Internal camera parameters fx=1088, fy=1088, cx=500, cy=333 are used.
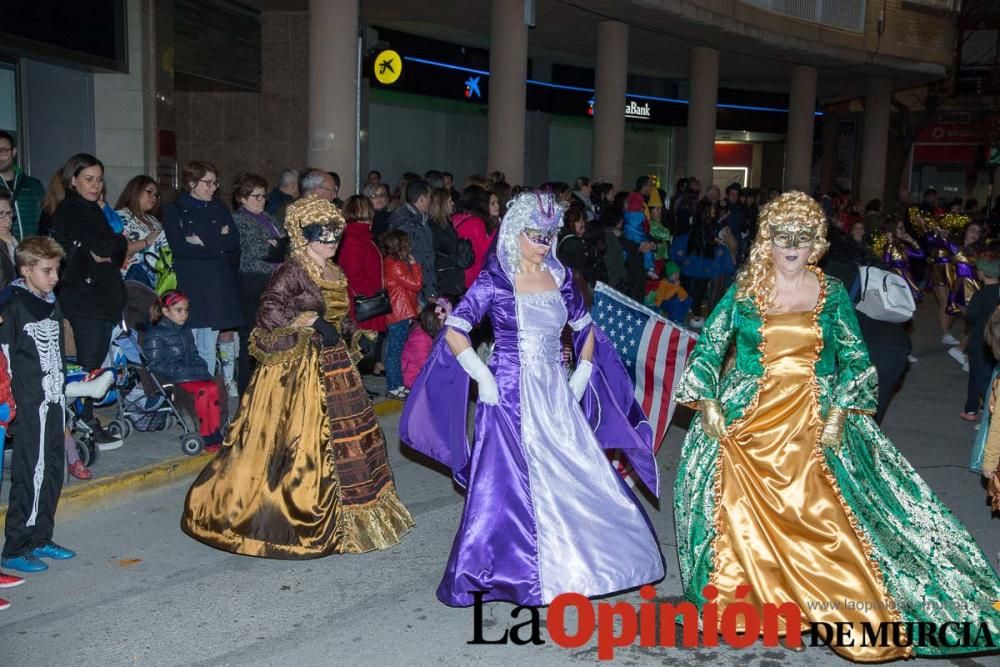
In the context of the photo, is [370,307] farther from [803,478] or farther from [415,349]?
[803,478]

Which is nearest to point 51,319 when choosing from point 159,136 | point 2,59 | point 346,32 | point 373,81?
point 2,59

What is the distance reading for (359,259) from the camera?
993 centimetres

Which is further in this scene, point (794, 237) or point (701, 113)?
point (701, 113)

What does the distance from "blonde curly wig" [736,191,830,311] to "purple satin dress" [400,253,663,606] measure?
40.0 inches

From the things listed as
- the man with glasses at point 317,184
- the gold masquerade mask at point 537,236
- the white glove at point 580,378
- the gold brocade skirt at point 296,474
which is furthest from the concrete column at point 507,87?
the gold masquerade mask at point 537,236

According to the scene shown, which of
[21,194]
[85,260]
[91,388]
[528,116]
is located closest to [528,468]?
[91,388]

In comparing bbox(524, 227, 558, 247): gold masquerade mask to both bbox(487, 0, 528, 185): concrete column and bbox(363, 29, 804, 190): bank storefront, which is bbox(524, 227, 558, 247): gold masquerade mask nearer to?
bbox(363, 29, 804, 190): bank storefront

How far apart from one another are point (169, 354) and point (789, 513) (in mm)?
5107

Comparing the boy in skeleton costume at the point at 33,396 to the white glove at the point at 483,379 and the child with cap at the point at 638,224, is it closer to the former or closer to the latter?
the white glove at the point at 483,379

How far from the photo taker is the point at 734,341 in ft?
17.9

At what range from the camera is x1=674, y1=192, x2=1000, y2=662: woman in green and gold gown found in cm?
495

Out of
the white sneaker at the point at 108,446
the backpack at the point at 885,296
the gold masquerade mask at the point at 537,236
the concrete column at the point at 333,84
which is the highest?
the concrete column at the point at 333,84

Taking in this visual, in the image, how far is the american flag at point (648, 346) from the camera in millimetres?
7676

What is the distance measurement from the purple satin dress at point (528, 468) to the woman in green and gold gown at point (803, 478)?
1.29 ft
